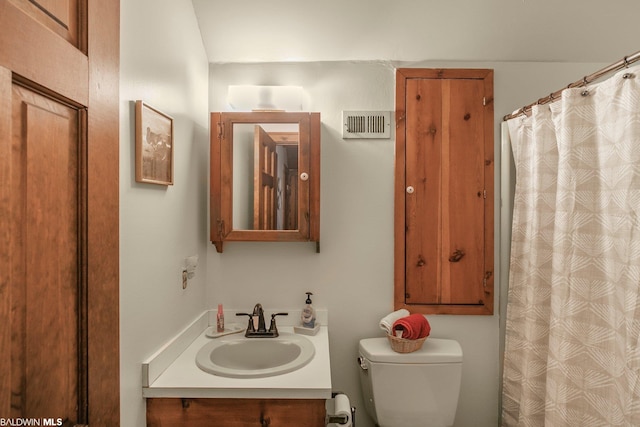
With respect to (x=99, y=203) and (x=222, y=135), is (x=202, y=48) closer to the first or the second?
(x=222, y=135)

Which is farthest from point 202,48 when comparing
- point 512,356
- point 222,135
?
point 512,356

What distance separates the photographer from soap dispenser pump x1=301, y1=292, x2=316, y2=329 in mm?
1957

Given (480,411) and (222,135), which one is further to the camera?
(480,411)

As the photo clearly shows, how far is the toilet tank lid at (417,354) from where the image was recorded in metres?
1.79

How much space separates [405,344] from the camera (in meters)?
1.78

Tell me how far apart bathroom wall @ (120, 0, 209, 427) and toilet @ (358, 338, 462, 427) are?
2.94ft

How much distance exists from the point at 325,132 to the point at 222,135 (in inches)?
19.9

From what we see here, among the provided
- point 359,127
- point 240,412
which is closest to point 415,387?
point 240,412

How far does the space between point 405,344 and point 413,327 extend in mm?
82

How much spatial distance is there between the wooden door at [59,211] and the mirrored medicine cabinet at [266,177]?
872 mm

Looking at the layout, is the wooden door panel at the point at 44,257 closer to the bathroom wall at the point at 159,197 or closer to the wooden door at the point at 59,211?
the wooden door at the point at 59,211

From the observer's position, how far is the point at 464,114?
6.62ft

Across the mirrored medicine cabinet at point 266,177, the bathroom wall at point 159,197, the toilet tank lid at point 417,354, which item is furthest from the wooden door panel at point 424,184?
the bathroom wall at point 159,197

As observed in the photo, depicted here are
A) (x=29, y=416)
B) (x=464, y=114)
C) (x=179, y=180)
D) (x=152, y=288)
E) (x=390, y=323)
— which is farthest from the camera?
(x=464, y=114)
